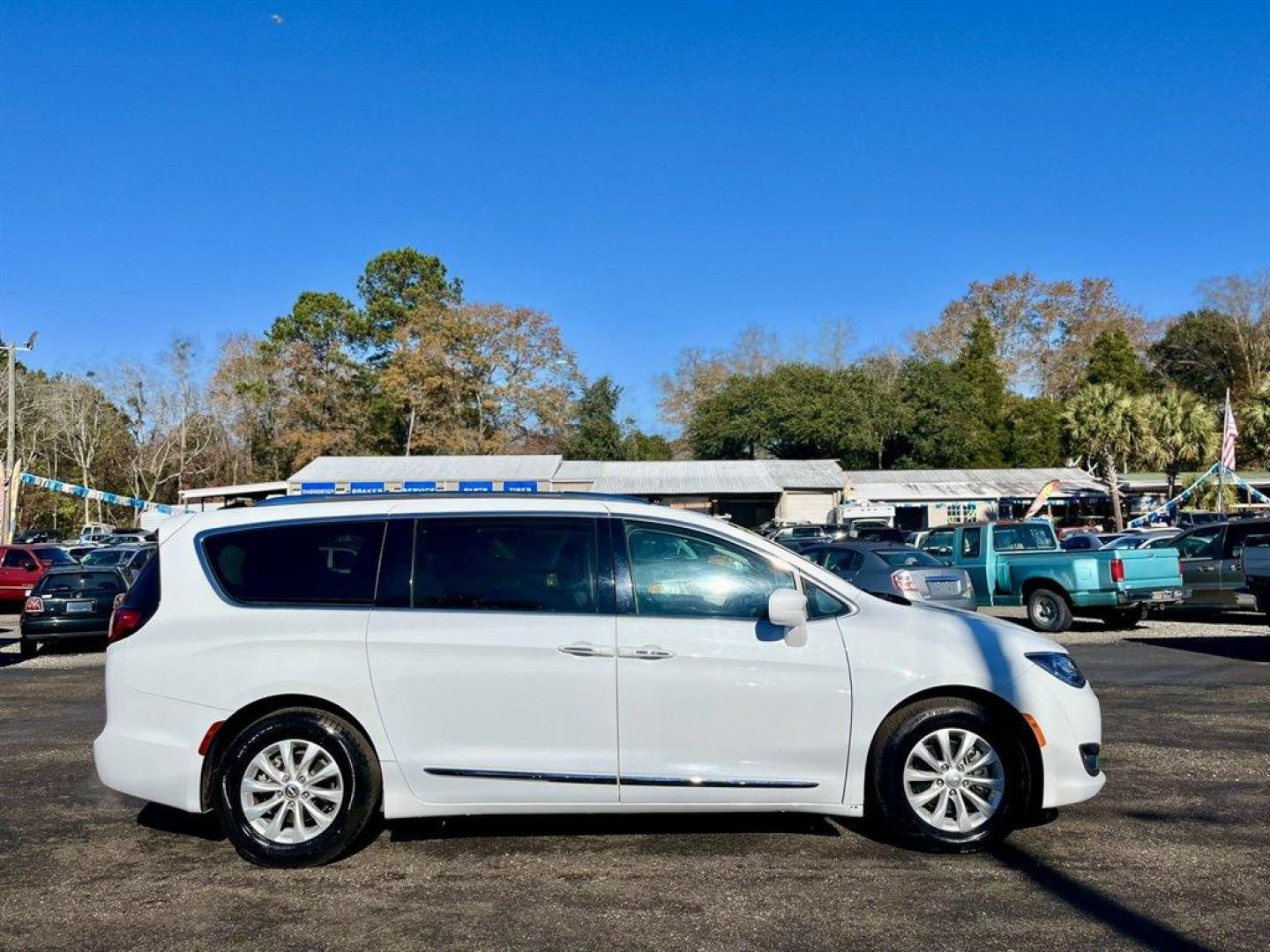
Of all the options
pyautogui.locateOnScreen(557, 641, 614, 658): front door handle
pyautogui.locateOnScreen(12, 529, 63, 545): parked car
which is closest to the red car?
pyautogui.locateOnScreen(557, 641, 614, 658): front door handle

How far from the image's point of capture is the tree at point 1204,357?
6975 cm

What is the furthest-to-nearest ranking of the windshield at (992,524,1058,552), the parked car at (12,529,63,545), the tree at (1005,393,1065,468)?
the tree at (1005,393,1065,468)
the parked car at (12,529,63,545)
the windshield at (992,524,1058,552)

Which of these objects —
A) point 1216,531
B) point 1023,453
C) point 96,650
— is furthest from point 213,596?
point 1023,453

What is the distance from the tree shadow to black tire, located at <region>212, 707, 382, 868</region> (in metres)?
12.1

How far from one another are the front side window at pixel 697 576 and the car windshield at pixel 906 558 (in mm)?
10974

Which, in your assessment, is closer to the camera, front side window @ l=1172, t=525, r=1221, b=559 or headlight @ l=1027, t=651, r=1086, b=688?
headlight @ l=1027, t=651, r=1086, b=688

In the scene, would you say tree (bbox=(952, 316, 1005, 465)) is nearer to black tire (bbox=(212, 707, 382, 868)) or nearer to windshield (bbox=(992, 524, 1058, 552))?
windshield (bbox=(992, 524, 1058, 552))

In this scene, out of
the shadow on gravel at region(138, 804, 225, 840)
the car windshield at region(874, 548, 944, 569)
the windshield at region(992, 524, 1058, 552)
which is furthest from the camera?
the windshield at region(992, 524, 1058, 552)

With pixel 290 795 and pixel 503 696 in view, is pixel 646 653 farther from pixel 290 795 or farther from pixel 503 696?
pixel 290 795

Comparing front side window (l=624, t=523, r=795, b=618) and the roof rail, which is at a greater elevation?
the roof rail

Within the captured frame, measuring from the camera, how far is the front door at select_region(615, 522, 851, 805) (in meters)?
5.58

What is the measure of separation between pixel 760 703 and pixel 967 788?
1208 millimetres

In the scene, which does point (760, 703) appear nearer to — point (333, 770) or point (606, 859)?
point (606, 859)

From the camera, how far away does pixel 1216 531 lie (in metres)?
18.8
